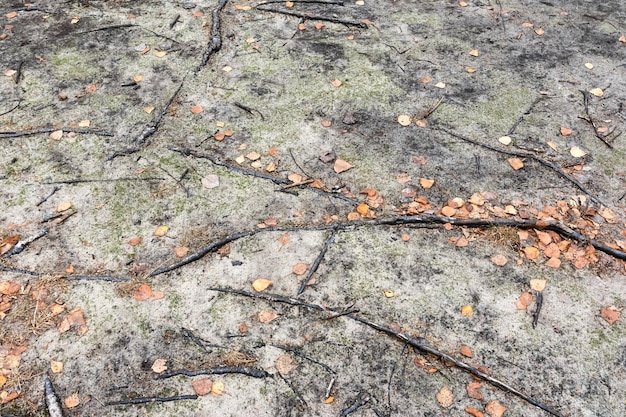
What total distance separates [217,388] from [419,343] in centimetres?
116

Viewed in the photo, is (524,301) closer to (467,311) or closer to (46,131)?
(467,311)

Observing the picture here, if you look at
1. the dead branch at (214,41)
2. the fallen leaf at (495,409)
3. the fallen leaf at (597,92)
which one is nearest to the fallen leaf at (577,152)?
the fallen leaf at (597,92)

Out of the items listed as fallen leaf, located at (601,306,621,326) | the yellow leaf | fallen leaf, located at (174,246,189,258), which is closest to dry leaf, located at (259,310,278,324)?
fallen leaf, located at (174,246,189,258)

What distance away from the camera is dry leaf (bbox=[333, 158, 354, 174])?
3.98 m

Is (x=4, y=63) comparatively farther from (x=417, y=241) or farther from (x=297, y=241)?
(x=417, y=241)

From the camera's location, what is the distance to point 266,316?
3.06 m

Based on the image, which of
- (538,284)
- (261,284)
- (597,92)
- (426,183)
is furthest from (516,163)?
(261,284)

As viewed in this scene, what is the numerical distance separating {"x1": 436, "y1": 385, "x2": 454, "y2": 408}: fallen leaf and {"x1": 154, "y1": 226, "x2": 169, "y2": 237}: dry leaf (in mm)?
2089

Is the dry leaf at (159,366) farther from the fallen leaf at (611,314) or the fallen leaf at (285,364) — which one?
the fallen leaf at (611,314)

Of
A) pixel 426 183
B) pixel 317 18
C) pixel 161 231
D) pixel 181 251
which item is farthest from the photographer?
pixel 317 18

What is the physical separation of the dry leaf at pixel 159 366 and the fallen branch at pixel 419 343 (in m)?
0.55

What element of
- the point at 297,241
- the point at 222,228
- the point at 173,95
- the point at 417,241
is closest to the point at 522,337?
the point at 417,241

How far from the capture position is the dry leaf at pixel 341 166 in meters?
3.98

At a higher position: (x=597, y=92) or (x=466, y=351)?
(x=597, y=92)
